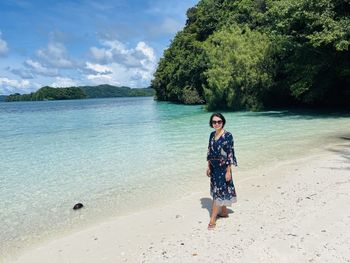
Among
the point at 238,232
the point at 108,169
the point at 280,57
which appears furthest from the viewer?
the point at 280,57

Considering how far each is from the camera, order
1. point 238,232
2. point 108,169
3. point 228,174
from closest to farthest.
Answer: point 238,232 → point 228,174 → point 108,169

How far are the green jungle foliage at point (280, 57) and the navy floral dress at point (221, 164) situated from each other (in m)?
17.0

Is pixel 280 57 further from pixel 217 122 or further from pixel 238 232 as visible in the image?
pixel 238 232

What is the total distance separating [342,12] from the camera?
74.5 feet

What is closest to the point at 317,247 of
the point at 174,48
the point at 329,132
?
the point at 329,132

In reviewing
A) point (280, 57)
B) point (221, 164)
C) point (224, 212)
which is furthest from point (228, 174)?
point (280, 57)

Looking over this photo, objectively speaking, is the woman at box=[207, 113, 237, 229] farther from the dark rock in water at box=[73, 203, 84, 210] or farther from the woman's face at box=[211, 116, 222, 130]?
the dark rock in water at box=[73, 203, 84, 210]

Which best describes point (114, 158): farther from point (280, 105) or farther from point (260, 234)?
point (280, 105)

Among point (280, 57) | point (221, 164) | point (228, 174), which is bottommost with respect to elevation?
point (228, 174)

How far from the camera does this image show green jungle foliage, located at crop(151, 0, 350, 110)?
2252 centimetres

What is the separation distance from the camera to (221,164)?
6.30 metres

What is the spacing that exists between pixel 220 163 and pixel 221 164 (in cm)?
2

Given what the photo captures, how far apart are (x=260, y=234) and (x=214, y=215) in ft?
2.90

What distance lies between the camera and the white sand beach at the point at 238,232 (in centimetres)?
522
